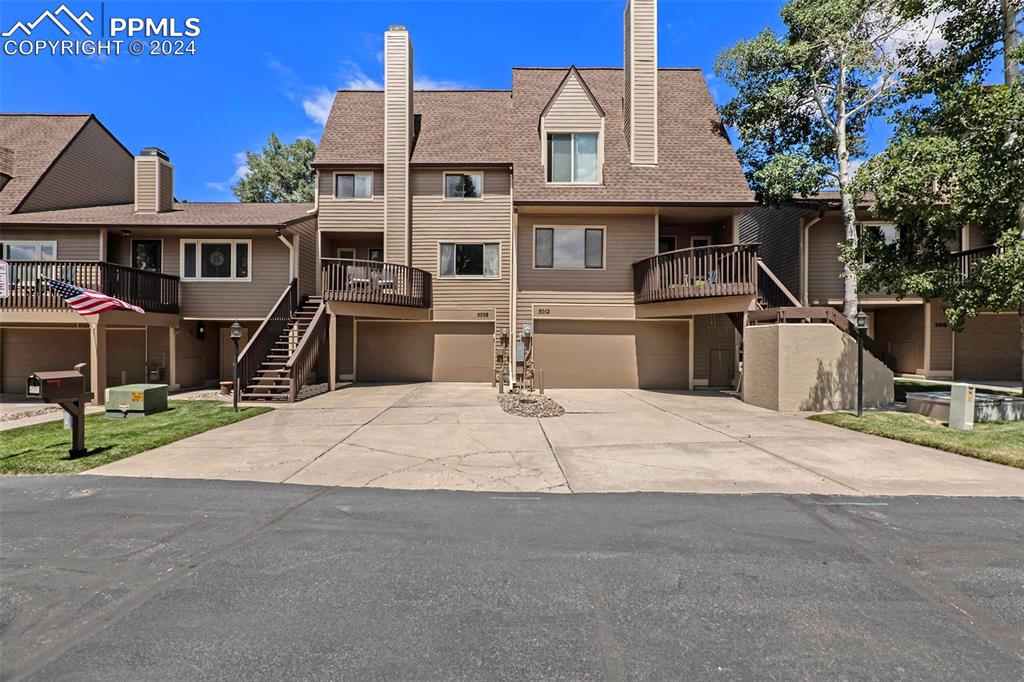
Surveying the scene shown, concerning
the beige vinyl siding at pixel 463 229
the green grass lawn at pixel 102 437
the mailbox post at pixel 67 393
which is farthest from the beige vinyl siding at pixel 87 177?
the mailbox post at pixel 67 393

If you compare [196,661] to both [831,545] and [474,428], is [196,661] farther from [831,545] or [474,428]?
[474,428]

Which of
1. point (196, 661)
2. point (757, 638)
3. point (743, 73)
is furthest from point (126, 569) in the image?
point (743, 73)

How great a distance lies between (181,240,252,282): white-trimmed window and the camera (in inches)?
684

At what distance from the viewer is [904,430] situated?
9.23 metres

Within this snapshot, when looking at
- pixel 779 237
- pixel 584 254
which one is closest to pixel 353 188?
pixel 584 254

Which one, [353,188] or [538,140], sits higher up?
[538,140]

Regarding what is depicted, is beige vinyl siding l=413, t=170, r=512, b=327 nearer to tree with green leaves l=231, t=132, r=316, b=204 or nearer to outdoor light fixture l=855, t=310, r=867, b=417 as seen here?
outdoor light fixture l=855, t=310, r=867, b=417

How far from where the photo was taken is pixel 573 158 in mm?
17438

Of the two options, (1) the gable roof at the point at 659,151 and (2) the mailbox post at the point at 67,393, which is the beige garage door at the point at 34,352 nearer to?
(2) the mailbox post at the point at 67,393

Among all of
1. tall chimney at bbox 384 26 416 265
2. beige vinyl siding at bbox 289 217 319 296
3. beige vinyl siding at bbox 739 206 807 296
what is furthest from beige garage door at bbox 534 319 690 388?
beige vinyl siding at bbox 289 217 319 296

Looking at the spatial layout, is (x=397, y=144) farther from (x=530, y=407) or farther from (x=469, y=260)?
(x=530, y=407)

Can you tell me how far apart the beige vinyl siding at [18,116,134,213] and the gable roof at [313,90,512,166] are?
10.9m

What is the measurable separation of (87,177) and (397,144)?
14.6 meters

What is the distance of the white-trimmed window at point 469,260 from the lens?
58.4 feet
